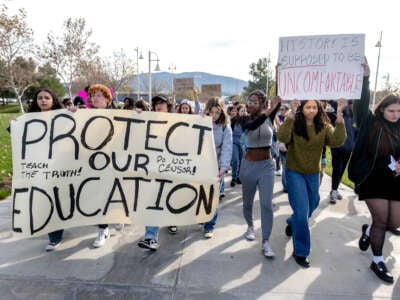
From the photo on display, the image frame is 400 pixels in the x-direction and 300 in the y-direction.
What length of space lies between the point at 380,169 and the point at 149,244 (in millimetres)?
2546

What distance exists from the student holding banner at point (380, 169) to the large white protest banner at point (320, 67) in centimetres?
35

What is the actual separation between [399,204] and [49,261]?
Answer: 3596 mm

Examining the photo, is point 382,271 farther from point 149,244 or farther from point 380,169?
point 149,244

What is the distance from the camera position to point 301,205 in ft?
9.63

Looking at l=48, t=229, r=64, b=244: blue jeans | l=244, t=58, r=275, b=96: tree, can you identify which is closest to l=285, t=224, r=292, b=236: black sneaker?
l=48, t=229, r=64, b=244: blue jeans

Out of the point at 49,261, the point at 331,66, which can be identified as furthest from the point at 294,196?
the point at 49,261

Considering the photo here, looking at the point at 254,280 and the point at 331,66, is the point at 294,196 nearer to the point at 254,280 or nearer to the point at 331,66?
the point at 254,280

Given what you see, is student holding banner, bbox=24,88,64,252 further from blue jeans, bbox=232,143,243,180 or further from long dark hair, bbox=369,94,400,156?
blue jeans, bbox=232,143,243,180

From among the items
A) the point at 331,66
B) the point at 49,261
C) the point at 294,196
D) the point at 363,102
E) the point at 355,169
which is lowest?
the point at 49,261

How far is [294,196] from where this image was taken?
297 centimetres

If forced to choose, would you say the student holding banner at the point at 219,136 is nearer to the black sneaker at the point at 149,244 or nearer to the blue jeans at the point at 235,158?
the black sneaker at the point at 149,244

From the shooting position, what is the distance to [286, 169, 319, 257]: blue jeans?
294cm

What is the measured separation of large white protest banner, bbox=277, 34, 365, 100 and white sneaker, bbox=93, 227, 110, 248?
2.63 m

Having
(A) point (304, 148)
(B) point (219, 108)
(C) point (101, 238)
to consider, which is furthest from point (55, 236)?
(A) point (304, 148)
